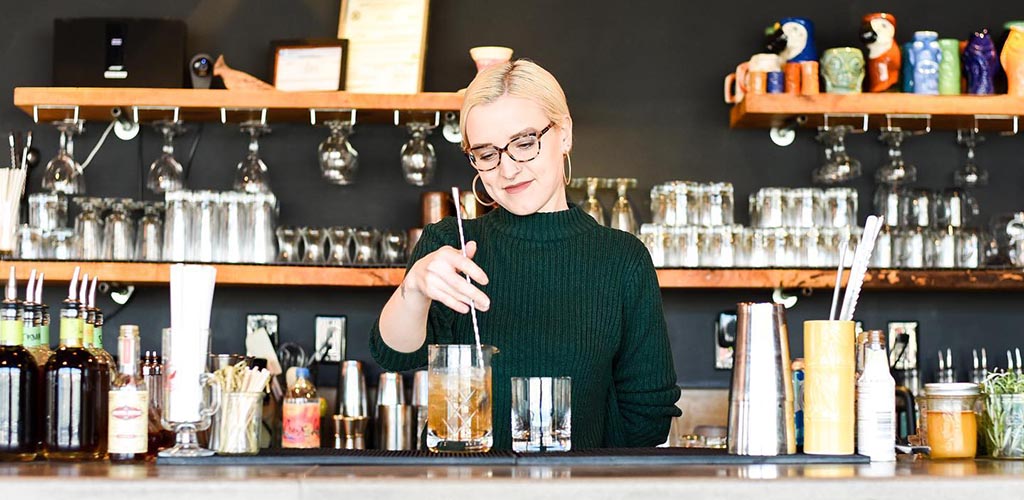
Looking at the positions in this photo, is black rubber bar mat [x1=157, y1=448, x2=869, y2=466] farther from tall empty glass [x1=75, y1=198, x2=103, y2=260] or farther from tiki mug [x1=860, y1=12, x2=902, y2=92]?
tiki mug [x1=860, y1=12, x2=902, y2=92]

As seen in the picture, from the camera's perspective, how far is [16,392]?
1.82 m

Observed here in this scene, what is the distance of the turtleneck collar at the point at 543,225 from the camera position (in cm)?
223

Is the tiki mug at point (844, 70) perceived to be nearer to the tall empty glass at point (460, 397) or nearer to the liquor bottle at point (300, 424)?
the liquor bottle at point (300, 424)

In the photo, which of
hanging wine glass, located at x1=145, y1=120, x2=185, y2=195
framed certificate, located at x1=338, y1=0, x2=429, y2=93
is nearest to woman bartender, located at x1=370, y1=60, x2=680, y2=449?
framed certificate, located at x1=338, y1=0, x2=429, y2=93

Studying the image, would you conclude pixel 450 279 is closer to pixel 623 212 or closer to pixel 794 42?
pixel 623 212

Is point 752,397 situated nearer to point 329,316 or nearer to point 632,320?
point 632,320

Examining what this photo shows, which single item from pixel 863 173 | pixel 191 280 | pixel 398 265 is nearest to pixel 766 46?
pixel 863 173

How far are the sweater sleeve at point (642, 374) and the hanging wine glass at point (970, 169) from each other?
188 centimetres

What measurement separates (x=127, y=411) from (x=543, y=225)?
2.61 feet

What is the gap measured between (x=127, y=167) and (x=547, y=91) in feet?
6.94

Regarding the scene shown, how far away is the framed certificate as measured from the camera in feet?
11.8

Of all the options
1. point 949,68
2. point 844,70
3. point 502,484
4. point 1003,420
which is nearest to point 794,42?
point 844,70

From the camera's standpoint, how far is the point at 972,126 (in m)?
3.73

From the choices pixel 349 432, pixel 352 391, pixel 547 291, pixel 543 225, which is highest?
pixel 543 225
